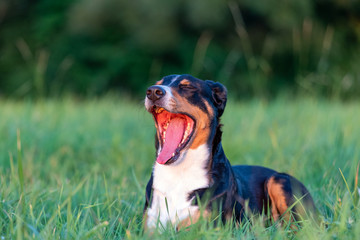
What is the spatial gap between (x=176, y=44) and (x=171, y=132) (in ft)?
36.0

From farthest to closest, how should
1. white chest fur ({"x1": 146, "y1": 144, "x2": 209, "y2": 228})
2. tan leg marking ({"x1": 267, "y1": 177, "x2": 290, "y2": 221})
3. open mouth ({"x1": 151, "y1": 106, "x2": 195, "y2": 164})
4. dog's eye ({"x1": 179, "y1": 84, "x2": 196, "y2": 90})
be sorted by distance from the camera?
tan leg marking ({"x1": 267, "y1": 177, "x2": 290, "y2": 221})
dog's eye ({"x1": 179, "y1": 84, "x2": 196, "y2": 90})
open mouth ({"x1": 151, "y1": 106, "x2": 195, "y2": 164})
white chest fur ({"x1": 146, "y1": 144, "x2": 209, "y2": 228})

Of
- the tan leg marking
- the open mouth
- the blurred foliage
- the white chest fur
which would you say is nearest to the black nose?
the open mouth

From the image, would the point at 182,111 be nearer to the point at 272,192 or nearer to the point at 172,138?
the point at 172,138

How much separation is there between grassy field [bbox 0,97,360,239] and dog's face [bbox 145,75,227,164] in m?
0.28

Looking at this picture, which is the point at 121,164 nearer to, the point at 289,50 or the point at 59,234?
the point at 59,234

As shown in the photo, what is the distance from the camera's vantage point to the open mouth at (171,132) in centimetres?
306

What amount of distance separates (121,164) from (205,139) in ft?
7.99

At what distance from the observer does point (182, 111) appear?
303 cm

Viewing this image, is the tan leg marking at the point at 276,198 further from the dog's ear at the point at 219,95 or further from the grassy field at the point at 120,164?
the dog's ear at the point at 219,95

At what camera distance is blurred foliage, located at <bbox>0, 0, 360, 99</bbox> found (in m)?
13.1

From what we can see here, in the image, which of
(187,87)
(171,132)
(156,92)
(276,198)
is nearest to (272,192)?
(276,198)

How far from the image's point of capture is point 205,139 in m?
3.09

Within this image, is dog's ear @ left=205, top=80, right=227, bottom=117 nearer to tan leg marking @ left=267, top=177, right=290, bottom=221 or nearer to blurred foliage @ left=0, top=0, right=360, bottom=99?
tan leg marking @ left=267, top=177, right=290, bottom=221

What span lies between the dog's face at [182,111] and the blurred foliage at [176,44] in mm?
9334
